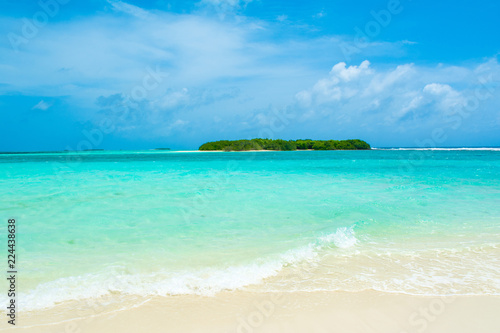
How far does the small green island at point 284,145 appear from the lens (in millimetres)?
119156

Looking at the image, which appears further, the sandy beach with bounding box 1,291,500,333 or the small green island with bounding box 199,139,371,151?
the small green island with bounding box 199,139,371,151

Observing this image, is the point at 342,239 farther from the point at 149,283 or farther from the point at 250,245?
the point at 149,283

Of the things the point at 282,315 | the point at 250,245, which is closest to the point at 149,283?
the point at 282,315

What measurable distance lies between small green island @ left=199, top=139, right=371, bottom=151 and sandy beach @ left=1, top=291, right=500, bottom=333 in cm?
11270

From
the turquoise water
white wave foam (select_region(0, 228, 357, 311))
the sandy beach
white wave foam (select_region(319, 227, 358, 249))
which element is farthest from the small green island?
the sandy beach

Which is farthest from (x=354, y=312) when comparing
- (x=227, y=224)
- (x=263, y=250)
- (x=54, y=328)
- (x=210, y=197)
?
(x=210, y=197)

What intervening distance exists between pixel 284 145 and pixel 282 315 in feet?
405

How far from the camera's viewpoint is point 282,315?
360 cm

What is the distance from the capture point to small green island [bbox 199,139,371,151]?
119156 mm

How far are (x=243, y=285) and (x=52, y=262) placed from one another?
11.5ft

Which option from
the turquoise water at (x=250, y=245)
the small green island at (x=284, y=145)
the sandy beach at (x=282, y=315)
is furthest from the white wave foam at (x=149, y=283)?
the small green island at (x=284, y=145)

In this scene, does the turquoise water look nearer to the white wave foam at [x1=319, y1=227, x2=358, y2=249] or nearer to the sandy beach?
the white wave foam at [x1=319, y1=227, x2=358, y2=249]

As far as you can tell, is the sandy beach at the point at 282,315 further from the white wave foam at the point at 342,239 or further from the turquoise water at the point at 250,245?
the white wave foam at the point at 342,239

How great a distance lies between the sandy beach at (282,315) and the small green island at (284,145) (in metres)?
113
